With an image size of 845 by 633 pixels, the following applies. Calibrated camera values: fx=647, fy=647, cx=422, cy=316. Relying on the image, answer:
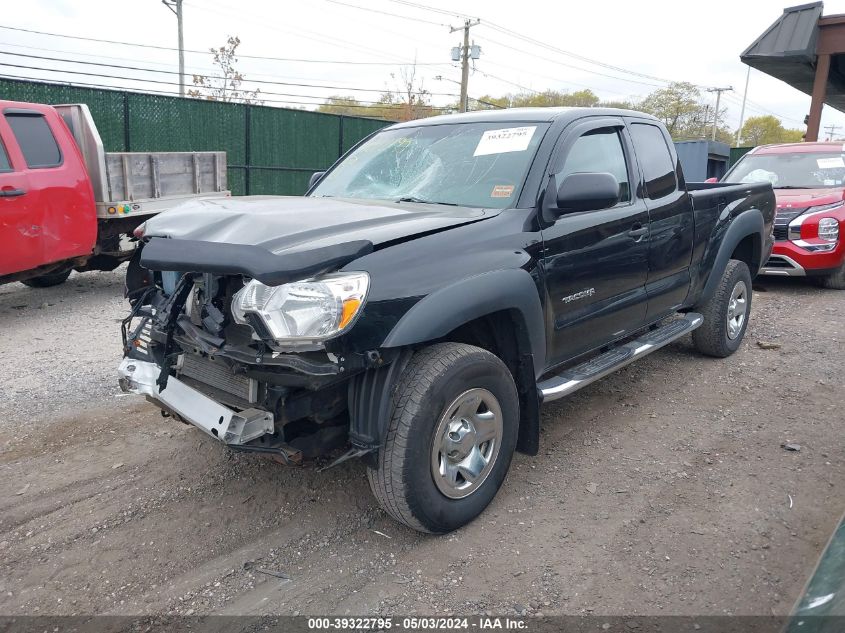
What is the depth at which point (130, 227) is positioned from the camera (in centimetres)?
773

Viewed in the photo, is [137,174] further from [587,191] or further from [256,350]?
[587,191]

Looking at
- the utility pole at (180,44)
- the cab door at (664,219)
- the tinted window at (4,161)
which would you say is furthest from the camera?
the utility pole at (180,44)

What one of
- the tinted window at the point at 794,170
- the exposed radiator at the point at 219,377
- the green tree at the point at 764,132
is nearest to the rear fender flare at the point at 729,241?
the exposed radiator at the point at 219,377

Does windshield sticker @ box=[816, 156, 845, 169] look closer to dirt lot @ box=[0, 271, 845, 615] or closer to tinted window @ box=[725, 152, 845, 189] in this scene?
tinted window @ box=[725, 152, 845, 189]

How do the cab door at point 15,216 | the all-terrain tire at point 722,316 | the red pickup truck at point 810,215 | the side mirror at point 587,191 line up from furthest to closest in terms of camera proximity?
1. the red pickup truck at point 810,215
2. the cab door at point 15,216
3. the all-terrain tire at point 722,316
4. the side mirror at point 587,191

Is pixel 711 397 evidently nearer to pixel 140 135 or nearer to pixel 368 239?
pixel 368 239

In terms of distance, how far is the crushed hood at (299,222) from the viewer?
8.72 ft

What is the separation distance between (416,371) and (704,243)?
3229 mm

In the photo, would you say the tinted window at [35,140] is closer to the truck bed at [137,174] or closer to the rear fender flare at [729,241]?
the truck bed at [137,174]

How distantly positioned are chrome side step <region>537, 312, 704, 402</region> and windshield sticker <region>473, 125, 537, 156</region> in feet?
4.23

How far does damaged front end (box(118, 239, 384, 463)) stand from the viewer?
2460 mm

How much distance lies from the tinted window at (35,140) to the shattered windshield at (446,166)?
3.96 metres

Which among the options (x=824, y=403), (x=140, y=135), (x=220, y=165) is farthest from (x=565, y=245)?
(x=140, y=135)

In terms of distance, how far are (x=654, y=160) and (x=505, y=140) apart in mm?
1424
